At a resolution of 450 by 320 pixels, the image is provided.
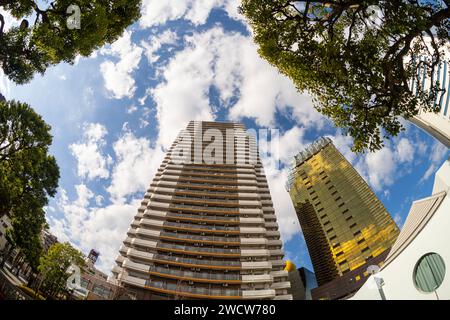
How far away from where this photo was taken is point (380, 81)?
329 inches

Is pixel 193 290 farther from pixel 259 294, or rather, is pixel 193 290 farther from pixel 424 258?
pixel 424 258

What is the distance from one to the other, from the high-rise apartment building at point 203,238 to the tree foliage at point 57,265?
1385 cm

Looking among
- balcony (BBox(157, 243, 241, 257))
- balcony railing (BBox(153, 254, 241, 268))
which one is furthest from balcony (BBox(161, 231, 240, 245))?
balcony railing (BBox(153, 254, 241, 268))

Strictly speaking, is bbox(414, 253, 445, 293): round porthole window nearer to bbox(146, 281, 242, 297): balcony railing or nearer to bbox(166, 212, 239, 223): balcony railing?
bbox(146, 281, 242, 297): balcony railing

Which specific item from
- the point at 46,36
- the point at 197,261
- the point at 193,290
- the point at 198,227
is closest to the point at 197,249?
the point at 197,261

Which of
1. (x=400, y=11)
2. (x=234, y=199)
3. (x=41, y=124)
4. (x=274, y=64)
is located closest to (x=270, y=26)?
(x=274, y=64)

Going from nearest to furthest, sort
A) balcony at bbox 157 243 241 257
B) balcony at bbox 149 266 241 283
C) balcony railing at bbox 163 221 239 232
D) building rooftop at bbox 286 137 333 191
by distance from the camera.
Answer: balcony at bbox 149 266 241 283 → balcony at bbox 157 243 241 257 → balcony railing at bbox 163 221 239 232 → building rooftop at bbox 286 137 333 191

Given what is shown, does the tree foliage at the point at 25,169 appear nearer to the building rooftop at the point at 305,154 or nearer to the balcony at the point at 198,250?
the balcony at the point at 198,250

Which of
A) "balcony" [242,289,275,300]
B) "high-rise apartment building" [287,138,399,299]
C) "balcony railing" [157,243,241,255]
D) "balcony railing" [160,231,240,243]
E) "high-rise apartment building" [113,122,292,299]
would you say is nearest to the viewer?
"balcony" [242,289,275,300]

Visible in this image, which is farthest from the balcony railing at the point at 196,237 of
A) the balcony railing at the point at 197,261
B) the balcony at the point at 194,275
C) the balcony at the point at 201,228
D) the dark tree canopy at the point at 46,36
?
the dark tree canopy at the point at 46,36

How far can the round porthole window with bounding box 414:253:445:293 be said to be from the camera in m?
10.4

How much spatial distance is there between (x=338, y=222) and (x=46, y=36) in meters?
64.6

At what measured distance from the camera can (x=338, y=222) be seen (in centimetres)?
5797

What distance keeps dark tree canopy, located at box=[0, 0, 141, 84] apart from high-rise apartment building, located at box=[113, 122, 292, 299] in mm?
33690
